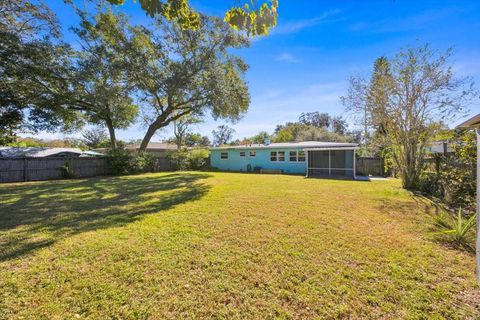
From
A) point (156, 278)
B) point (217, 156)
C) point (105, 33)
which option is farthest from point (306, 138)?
point (156, 278)

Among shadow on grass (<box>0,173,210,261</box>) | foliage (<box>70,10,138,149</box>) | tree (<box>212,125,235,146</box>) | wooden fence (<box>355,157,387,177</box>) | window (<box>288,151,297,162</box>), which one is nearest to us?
shadow on grass (<box>0,173,210,261</box>)

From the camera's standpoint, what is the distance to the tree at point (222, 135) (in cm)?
5450

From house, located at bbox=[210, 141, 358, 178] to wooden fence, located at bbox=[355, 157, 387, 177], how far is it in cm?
139

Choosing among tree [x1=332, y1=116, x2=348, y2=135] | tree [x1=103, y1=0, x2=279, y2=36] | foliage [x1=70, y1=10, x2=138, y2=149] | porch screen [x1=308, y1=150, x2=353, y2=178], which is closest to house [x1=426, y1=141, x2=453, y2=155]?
porch screen [x1=308, y1=150, x2=353, y2=178]

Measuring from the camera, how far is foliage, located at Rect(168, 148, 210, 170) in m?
20.2

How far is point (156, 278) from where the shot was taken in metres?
2.79

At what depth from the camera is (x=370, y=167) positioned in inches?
607

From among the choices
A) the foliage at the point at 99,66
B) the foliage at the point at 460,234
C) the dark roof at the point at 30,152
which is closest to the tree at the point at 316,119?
the foliage at the point at 99,66

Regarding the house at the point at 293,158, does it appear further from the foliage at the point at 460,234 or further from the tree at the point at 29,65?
the tree at the point at 29,65

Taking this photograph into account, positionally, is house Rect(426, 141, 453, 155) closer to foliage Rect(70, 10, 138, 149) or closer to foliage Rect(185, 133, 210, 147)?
foliage Rect(70, 10, 138, 149)

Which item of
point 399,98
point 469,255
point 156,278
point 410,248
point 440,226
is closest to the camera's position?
point 156,278

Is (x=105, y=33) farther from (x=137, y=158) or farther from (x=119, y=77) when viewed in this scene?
(x=137, y=158)

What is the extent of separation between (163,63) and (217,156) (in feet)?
32.2

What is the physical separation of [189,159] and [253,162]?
20.6 ft
